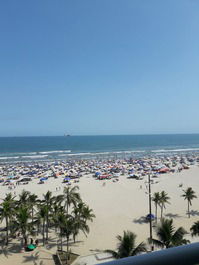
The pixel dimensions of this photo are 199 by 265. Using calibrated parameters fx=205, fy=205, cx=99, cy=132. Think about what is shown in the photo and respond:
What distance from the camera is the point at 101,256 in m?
14.7

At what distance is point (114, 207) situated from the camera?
25562 mm

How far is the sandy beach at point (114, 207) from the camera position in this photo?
16.4m

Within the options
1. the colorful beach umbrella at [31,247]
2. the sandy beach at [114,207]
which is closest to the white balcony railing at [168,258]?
the sandy beach at [114,207]

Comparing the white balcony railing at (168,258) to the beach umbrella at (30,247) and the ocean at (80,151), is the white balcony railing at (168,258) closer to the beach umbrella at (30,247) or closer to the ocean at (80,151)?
the beach umbrella at (30,247)

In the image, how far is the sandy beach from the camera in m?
16.4

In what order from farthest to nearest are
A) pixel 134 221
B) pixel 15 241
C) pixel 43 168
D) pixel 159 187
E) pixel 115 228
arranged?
pixel 43 168 < pixel 159 187 < pixel 134 221 < pixel 115 228 < pixel 15 241

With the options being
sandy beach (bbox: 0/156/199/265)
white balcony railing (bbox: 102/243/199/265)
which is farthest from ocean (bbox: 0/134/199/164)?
white balcony railing (bbox: 102/243/199/265)

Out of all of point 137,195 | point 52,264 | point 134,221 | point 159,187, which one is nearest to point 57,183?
point 137,195

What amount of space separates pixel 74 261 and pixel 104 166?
39214 millimetres

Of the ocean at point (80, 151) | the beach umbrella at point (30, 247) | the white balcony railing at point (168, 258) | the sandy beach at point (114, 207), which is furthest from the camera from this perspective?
the ocean at point (80, 151)

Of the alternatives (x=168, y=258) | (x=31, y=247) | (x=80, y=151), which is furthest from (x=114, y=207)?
(x=80, y=151)

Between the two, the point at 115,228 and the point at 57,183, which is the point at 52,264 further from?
the point at 57,183

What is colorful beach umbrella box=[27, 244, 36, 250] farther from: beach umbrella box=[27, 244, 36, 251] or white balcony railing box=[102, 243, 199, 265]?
white balcony railing box=[102, 243, 199, 265]

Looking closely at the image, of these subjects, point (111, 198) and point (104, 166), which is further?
point (104, 166)
